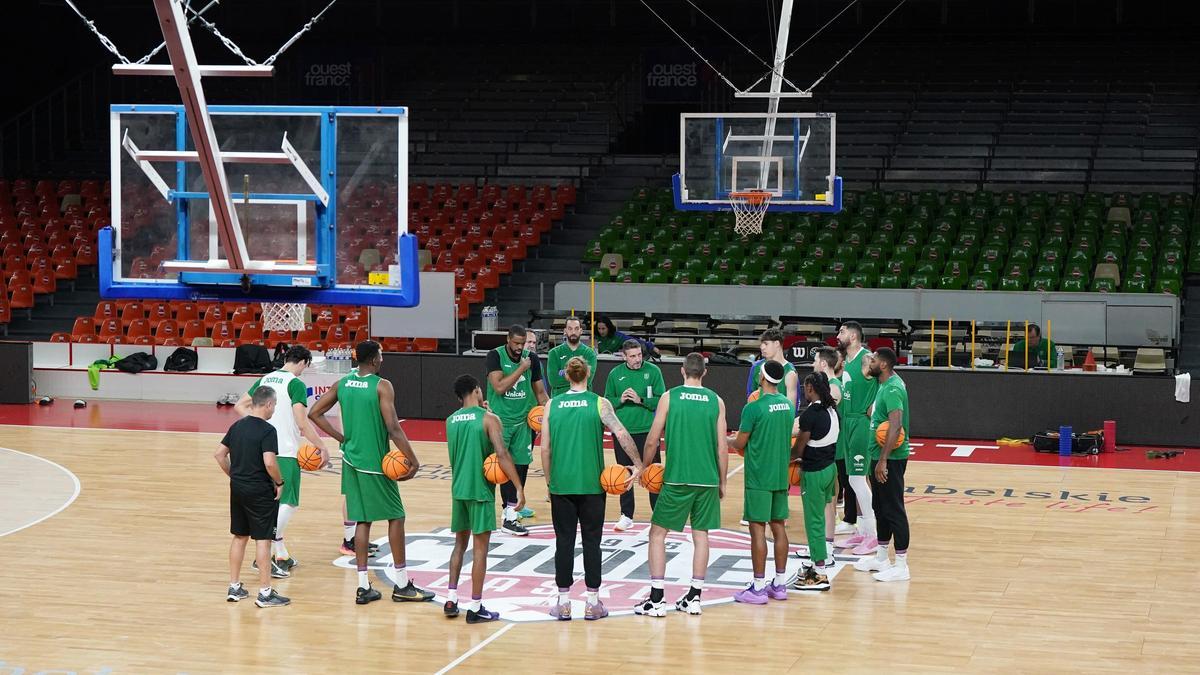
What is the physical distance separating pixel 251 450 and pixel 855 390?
4.70m

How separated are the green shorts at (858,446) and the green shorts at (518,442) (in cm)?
275

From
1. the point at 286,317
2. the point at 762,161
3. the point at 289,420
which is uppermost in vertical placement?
the point at 762,161

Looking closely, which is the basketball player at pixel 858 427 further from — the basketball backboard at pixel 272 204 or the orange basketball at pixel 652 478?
the basketball backboard at pixel 272 204

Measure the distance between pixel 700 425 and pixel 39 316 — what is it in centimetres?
2004

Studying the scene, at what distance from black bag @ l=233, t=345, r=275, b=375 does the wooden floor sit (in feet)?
24.4

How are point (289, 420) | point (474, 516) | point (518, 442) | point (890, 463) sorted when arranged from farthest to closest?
point (518, 442) < point (289, 420) < point (890, 463) < point (474, 516)

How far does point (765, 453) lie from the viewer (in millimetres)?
10000

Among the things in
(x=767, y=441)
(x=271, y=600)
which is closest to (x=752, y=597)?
(x=767, y=441)

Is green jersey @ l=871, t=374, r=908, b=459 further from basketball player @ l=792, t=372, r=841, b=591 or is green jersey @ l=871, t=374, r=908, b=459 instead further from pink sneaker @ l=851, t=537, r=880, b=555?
pink sneaker @ l=851, t=537, r=880, b=555

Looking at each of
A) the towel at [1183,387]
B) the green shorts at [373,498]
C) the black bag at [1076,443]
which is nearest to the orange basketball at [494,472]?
the green shorts at [373,498]

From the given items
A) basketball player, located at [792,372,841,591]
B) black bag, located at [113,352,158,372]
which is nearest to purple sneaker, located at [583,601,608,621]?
basketball player, located at [792,372,841,591]

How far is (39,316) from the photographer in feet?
86.9

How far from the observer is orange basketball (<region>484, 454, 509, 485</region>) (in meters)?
9.42

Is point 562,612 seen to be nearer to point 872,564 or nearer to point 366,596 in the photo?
point 366,596
